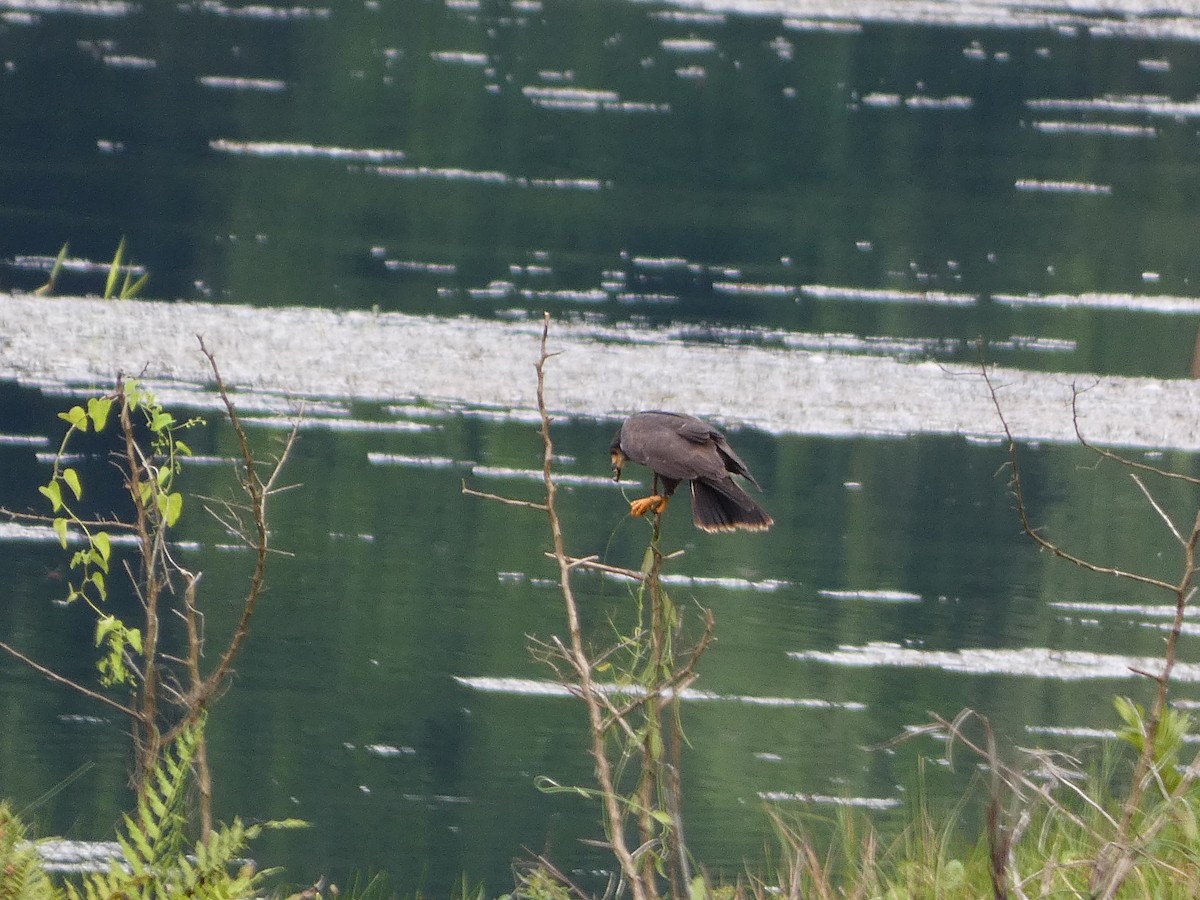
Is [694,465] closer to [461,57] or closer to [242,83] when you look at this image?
[242,83]

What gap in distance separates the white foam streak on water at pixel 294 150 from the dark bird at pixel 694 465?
39.8ft

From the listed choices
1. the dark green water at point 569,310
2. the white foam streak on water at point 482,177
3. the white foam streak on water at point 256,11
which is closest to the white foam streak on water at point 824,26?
the dark green water at point 569,310

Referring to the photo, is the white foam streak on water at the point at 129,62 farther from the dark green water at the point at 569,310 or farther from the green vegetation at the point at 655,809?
the green vegetation at the point at 655,809

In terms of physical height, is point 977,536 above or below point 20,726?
above

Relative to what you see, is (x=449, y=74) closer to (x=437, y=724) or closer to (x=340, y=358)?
(x=340, y=358)

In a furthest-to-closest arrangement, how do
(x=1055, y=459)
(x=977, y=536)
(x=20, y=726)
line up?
(x=1055, y=459) < (x=977, y=536) < (x=20, y=726)

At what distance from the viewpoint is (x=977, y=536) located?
25.3ft

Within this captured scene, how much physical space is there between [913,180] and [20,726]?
12475 millimetres

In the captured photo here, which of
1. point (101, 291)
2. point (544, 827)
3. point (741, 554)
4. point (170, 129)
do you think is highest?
point (170, 129)

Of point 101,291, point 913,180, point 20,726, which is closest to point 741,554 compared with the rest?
point 20,726

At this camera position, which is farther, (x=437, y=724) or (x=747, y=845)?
(x=437, y=724)

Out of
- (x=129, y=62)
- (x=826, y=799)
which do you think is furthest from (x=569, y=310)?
(x=129, y=62)

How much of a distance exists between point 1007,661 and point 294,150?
10.6m

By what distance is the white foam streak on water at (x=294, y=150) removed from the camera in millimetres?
15492
